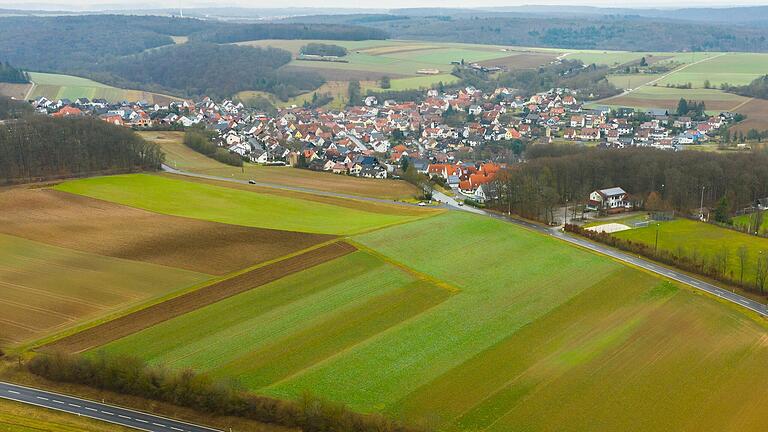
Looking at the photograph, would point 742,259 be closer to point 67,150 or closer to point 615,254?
point 615,254

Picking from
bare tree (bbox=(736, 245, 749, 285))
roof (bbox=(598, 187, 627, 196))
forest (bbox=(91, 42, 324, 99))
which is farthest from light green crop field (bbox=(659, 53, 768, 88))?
bare tree (bbox=(736, 245, 749, 285))

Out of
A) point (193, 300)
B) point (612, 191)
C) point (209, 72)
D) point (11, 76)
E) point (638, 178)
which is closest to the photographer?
point (193, 300)

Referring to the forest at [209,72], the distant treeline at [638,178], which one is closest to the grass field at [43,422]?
the distant treeline at [638,178]

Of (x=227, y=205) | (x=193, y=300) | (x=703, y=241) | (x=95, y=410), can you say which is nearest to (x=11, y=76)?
(x=227, y=205)

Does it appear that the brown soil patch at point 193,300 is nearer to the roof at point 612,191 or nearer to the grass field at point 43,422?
the grass field at point 43,422

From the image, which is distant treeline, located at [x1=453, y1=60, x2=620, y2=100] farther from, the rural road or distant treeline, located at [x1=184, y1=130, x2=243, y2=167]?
the rural road

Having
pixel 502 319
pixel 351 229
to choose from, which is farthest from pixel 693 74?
pixel 502 319
